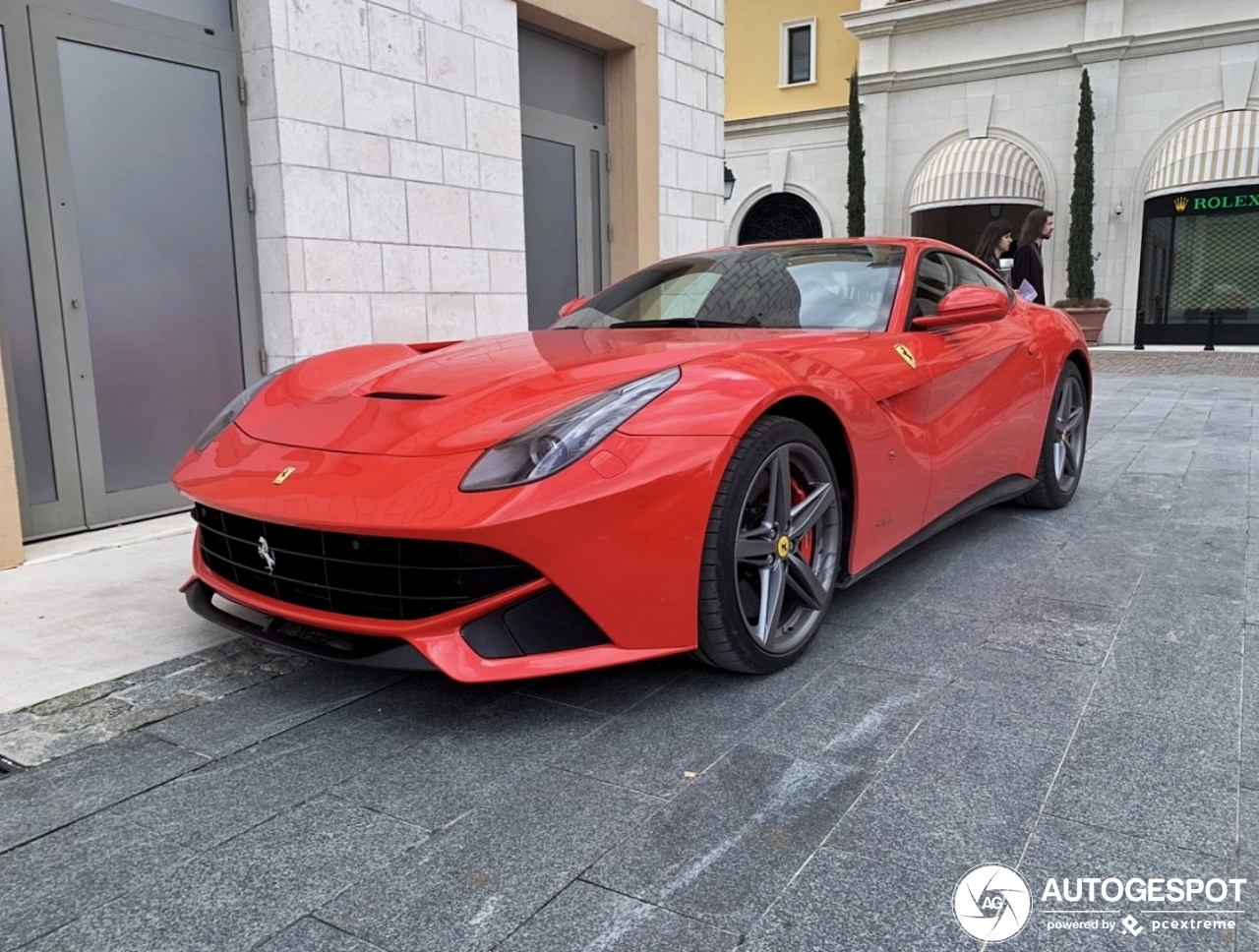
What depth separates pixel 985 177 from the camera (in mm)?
19328

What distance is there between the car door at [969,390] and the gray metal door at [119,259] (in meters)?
3.58

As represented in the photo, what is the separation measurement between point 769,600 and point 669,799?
75 cm

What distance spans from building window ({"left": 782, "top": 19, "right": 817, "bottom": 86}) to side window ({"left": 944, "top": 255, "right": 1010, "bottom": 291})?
1954 centimetres

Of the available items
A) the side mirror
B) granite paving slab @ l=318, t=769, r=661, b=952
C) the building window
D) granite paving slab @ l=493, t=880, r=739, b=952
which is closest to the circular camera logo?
granite paving slab @ l=493, t=880, r=739, b=952

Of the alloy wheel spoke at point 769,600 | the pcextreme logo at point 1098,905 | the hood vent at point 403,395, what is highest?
the hood vent at point 403,395

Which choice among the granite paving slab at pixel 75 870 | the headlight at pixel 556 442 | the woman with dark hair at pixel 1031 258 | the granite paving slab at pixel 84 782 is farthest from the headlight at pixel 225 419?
the woman with dark hair at pixel 1031 258

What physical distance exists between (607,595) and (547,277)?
5667mm

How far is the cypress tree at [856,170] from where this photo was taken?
20969 mm

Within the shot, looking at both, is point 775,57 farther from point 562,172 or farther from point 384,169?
point 384,169

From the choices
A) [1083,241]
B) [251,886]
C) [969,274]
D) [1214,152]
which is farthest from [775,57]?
[251,886]

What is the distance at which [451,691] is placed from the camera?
2.61 meters

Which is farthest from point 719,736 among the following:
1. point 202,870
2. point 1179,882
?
point 202,870

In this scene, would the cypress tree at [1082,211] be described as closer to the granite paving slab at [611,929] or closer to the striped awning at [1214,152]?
the striped awning at [1214,152]

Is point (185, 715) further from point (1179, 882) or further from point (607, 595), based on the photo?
point (1179, 882)
